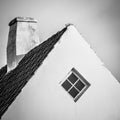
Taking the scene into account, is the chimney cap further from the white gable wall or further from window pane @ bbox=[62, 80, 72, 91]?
window pane @ bbox=[62, 80, 72, 91]

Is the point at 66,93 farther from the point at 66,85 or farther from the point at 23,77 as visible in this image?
the point at 23,77

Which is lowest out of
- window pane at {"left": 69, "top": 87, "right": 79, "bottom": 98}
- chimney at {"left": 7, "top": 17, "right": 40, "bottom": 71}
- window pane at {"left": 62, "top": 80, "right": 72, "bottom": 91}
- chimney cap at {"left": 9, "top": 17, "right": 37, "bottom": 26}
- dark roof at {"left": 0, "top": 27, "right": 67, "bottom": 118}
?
window pane at {"left": 69, "top": 87, "right": 79, "bottom": 98}

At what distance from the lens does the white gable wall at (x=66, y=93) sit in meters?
6.10

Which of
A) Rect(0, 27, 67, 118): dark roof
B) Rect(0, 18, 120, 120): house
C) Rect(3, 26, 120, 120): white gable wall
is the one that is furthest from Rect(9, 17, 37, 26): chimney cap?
Rect(3, 26, 120, 120): white gable wall

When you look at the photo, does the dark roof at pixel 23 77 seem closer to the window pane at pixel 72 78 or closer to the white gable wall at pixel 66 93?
the white gable wall at pixel 66 93

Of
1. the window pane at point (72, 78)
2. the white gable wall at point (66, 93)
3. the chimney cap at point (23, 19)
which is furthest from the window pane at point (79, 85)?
the chimney cap at point (23, 19)

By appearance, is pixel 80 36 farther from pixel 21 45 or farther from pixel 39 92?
pixel 21 45

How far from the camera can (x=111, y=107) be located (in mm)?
6859

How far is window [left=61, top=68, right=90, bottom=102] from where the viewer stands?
262 inches

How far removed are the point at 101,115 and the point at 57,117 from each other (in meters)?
1.43

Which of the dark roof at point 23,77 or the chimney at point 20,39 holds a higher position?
the chimney at point 20,39

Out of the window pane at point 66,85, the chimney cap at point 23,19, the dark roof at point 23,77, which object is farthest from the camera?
the chimney cap at point 23,19

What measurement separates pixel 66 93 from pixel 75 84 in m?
0.55

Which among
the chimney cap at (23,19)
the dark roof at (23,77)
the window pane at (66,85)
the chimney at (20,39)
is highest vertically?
the chimney cap at (23,19)
